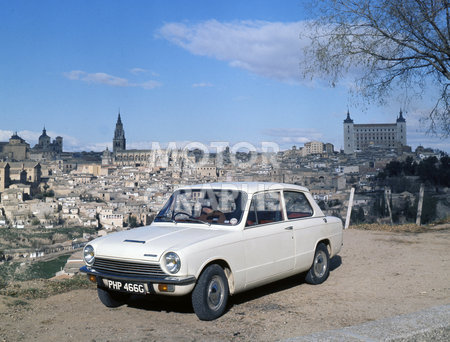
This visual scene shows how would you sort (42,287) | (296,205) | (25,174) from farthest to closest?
(25,174), (42,287), (296,205)

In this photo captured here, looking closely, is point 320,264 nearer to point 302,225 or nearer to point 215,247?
point 302,225

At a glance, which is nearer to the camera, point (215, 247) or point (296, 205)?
point (215, 247)

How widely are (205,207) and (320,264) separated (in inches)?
92.2

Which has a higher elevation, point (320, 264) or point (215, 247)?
A: point (215, 247)

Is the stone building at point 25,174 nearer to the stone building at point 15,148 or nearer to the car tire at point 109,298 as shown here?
the stone building at point 15,148

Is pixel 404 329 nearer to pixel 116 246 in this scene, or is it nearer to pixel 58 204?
pixel 116 246

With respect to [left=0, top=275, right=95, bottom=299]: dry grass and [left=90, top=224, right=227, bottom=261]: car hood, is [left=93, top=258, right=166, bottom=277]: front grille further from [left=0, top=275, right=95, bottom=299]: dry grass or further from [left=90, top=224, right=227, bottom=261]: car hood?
[left=0, top=275, right=95, bottom=299]: dry grass

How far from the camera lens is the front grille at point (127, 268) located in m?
4.67

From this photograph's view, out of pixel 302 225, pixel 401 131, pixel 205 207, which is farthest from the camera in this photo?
pixel 401 131

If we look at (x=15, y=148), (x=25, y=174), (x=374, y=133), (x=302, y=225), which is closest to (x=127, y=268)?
(x=302, y=225)

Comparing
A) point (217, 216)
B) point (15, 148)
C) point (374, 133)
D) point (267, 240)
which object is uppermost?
point (374, 133)

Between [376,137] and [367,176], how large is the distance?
103294 mm

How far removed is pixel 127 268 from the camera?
4.85 metres

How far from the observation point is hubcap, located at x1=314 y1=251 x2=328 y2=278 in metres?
6.85
